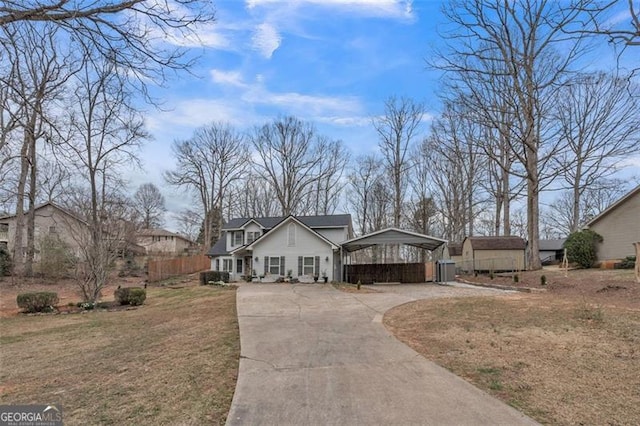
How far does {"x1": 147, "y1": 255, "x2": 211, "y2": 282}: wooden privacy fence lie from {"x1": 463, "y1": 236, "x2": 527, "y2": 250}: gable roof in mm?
25039

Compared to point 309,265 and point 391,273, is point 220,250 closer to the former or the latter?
point 309,265

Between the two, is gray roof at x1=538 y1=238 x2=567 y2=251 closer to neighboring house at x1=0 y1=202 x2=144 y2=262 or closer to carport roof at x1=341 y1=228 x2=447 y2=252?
carport roof at x1=341 y1=228 x2=447 y2=252

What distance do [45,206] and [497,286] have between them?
3587 centimetres

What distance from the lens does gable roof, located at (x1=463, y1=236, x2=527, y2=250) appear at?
3163 centimetres

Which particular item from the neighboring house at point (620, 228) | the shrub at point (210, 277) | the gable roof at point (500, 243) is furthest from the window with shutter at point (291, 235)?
the neighboring house at point (620, 228)

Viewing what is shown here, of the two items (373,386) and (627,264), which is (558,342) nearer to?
(373,386)

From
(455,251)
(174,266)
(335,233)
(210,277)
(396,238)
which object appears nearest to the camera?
(396,238)

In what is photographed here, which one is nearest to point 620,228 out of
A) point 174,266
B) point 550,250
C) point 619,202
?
point 619,202

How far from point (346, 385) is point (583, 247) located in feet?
77.7

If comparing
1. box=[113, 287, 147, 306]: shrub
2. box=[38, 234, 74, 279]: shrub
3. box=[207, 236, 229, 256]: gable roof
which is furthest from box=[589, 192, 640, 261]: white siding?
box=[38, 234, 74, 279]: shrub

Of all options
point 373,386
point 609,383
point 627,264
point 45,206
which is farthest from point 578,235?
point 45,206

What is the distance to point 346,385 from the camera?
4.45 metres

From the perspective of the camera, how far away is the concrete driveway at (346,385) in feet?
11.8

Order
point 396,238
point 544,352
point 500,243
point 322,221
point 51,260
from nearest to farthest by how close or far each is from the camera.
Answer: point 544,352 → point 396,238 → point 51,260 → point 322,221 → point 500,243
